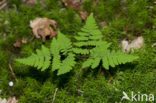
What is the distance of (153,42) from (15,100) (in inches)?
109

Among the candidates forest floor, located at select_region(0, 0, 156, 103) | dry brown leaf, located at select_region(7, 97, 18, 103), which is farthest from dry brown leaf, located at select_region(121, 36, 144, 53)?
dry brown leaf, located at select_region(7, 97, 18, 103)

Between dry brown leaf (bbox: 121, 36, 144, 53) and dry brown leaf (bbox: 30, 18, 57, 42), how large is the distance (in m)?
1.46

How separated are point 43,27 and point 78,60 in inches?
46.0

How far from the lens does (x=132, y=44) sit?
12.4ft

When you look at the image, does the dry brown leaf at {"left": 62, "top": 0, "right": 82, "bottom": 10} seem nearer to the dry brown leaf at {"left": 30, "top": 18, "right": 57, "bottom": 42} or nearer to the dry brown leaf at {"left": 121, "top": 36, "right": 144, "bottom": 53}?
the dry brown leaf at {"left": 30, "top": 18, "right": 57, "bottom": 42}

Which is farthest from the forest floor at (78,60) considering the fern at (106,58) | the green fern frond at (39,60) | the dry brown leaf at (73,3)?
the green fern frond at (39,60)

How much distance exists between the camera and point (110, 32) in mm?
3916

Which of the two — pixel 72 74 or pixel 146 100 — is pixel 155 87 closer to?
pixel 146 100

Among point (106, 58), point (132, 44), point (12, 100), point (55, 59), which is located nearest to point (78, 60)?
point (55, 59)

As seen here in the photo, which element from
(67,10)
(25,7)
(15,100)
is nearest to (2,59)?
(15,100)

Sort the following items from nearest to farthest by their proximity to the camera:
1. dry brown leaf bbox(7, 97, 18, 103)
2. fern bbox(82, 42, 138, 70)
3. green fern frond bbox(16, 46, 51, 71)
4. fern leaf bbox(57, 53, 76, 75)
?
fern bbox(82, 42, 138, 70), fern leaf bbox(57, 53, 76, 75), green fern frond bbox(16, 46, 51, 71), dry brown leaf bbox(7, 97, 18, 103)

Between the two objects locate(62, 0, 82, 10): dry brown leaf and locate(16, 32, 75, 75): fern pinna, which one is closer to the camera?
locate(16, 32, 75, 75): fern pinna

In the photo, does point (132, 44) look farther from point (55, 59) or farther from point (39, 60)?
point (39, 60)

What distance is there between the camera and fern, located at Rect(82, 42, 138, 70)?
9.96 ft
